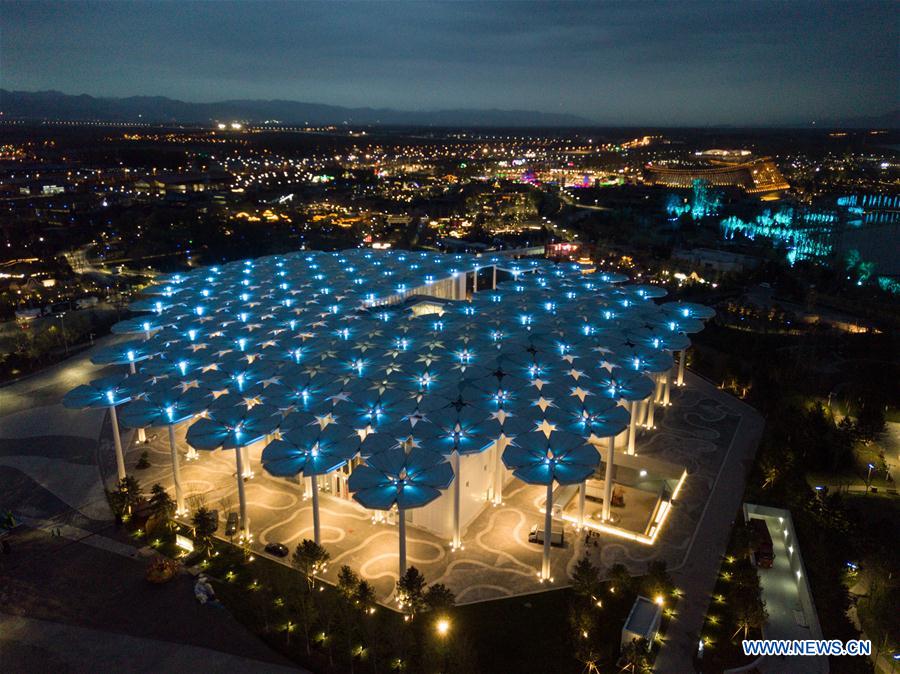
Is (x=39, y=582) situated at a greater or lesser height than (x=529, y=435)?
lesser

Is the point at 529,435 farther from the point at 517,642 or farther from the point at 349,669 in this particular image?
the point at 349,669

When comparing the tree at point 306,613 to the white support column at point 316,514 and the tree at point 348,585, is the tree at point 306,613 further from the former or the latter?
the white support column at point 316,514

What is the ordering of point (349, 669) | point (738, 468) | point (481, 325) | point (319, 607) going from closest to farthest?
point (349, 669)
point (319, 607)
point (738, 468)
point (481, 325)

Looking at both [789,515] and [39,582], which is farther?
[789,515]

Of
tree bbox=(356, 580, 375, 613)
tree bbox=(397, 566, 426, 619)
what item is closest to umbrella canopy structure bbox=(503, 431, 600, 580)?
tree bbox=(397, 566, 426, 619)

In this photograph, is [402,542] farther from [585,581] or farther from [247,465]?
[247,465]

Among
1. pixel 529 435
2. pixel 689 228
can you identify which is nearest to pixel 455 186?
pixel 689 228

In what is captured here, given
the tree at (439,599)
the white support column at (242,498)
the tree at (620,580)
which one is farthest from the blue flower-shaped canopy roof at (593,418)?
the white support column at (242,498)
